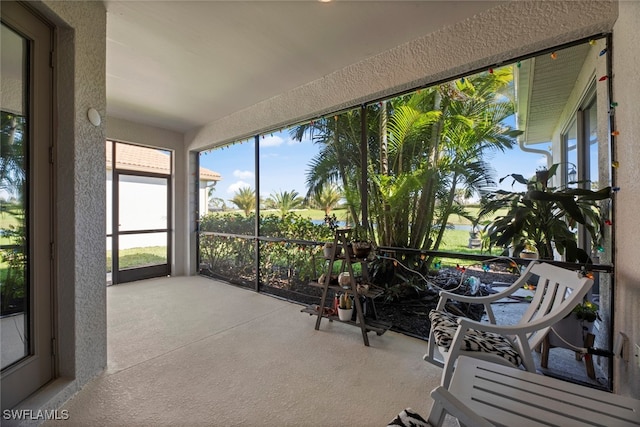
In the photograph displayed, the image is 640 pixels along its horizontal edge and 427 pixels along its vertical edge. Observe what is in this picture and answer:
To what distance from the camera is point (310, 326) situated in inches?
109

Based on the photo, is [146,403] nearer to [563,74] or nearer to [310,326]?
[310,326]

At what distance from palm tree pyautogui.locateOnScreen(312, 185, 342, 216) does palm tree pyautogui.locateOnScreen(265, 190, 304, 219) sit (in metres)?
0.28

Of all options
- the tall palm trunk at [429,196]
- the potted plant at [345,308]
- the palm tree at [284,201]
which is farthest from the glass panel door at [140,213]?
the tall palm trunk at [429,196]

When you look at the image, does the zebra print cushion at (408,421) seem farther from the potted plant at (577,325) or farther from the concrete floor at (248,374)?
the potted plant at (577,325)

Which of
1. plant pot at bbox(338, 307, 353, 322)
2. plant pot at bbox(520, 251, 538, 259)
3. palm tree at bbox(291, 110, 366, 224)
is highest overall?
palm tree at bbox(291, 110, 366, 224)

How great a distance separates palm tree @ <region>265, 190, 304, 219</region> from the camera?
370 centimetres

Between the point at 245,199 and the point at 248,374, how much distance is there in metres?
2.87

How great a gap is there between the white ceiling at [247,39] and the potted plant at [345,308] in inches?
92.0

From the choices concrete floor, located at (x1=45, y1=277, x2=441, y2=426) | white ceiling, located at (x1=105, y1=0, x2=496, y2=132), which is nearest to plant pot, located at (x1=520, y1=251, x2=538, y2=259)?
→ concrete floor, located at (x1=45, y1=277, x2=441, y2=426)

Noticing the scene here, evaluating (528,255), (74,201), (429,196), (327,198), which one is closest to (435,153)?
(429,196)

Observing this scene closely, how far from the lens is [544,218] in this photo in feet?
6.40

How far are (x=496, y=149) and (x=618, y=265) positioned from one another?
43.0 inches

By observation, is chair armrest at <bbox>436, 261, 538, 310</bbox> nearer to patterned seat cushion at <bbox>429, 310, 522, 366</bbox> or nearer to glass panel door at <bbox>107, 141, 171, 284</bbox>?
patterned seat cushion at <bbox>429, 310, 522, 366</bbox>

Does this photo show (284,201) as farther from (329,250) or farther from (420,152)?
(420,152)
